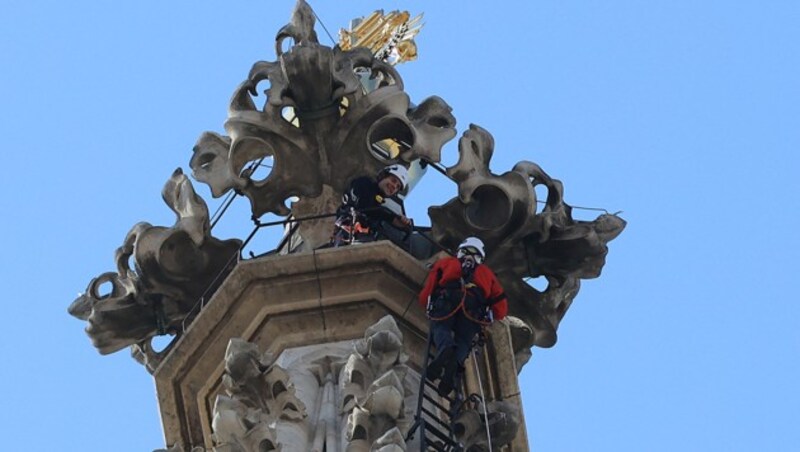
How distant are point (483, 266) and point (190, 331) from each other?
7.35 feet

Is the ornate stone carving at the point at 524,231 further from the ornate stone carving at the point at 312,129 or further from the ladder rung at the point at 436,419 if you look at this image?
the ladder rung at the point at 436,419

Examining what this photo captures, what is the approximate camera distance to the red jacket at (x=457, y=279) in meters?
22.0

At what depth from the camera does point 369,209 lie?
77.6 ft

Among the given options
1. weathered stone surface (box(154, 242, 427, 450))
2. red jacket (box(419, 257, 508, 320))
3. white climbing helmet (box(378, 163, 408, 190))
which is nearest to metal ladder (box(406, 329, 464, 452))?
red jacket (box(419, 257, 508, 320))

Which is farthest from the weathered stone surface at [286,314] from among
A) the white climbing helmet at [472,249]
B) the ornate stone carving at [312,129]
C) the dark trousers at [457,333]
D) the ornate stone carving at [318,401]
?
the ornate stone carving at [312,129]

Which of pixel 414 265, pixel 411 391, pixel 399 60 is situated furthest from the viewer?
pixel 399 60

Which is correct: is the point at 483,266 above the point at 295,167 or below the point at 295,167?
below

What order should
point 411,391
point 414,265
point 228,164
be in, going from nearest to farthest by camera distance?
point 411,391 < point 414,265 < point 228,164

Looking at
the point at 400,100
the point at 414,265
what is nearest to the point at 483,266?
the point at 414,265

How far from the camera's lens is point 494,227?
23797mm

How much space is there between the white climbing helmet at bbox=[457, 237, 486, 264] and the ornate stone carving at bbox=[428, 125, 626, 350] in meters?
1.10

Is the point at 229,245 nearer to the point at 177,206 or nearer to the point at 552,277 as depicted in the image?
the point at 177,206

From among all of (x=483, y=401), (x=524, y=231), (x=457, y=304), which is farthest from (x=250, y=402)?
(x=524, y=231)

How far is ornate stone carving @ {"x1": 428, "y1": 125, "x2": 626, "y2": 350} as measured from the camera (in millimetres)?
23781
